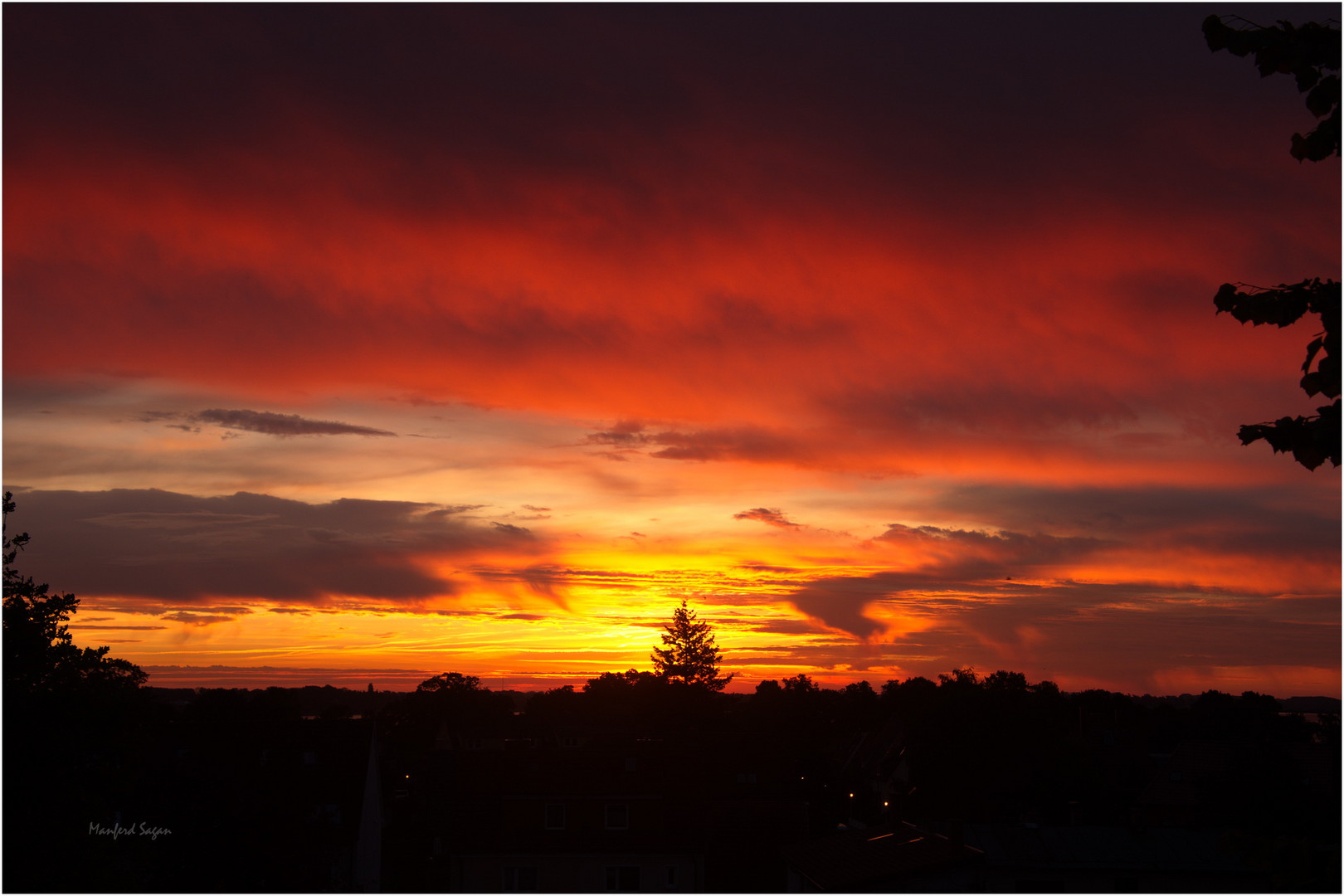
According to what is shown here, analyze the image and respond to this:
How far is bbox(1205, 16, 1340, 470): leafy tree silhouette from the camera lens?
29.7 feet

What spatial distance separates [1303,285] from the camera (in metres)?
9.36

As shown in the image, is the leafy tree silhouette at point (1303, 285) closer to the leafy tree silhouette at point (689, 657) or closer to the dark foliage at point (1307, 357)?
the dark foliage at point (1307, 357)

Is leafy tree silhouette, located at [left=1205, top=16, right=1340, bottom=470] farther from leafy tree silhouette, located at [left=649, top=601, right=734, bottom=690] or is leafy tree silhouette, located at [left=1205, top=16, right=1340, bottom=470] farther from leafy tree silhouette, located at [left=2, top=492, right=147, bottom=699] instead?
leafy tree silhouette, located at [left=649, top=601, right=734, bottom=690]

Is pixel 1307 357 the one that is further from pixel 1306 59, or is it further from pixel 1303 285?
pixel 1306 59

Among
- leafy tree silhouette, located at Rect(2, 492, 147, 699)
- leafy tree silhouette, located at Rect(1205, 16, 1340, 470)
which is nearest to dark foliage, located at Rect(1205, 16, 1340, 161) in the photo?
leafy tree silhouette, located at Rect(1205, 16, 1340, 470)

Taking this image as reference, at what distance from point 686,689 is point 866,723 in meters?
24.0

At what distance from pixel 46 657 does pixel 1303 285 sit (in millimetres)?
25332

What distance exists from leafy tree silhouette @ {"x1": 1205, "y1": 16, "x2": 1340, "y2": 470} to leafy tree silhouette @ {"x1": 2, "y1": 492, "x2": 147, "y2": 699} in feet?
78.4

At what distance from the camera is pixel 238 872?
29.5 m

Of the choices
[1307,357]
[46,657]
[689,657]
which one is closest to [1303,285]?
[1307,357]

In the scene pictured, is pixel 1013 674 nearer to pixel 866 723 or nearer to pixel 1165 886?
pixel 866 723
